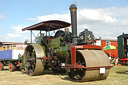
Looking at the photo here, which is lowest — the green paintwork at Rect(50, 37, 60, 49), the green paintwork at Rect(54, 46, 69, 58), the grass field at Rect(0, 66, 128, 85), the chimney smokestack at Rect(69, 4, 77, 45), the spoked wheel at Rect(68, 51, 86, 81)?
the grass field at Rect(0, 66, 128, 85)

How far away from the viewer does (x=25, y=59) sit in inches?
396

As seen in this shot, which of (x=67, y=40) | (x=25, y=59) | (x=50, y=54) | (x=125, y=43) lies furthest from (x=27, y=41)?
(x=125, y=43)

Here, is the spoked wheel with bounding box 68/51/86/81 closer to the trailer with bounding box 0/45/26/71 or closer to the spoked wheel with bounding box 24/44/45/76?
the spoked wheel with bounding box 24/44/45/76

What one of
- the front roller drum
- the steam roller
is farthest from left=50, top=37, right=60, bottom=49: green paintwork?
the front roller drum

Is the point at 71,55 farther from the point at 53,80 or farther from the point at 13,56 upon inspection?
the point at 13,56

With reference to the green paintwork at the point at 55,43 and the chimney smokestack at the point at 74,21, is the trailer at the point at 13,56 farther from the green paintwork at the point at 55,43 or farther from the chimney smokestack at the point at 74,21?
the chimney smokestack at the point at 74,21

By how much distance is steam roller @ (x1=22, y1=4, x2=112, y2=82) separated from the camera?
6.38m

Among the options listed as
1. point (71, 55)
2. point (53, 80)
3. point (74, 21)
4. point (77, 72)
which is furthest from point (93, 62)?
point (74, 21)

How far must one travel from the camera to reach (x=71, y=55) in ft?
22.4

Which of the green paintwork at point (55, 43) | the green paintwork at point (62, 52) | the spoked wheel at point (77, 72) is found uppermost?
the green paintwork at point (55, 43)

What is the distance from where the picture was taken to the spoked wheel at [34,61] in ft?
28.5

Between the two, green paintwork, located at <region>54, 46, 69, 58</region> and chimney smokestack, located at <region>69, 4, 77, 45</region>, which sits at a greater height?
chimney smokestack, located at <region>69, 4, 77, 45</region>

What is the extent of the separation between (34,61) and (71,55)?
9.66 ft

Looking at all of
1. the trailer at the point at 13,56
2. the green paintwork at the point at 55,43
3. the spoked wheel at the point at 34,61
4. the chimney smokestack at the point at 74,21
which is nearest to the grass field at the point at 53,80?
the spoked wheel at the point at 34,61
